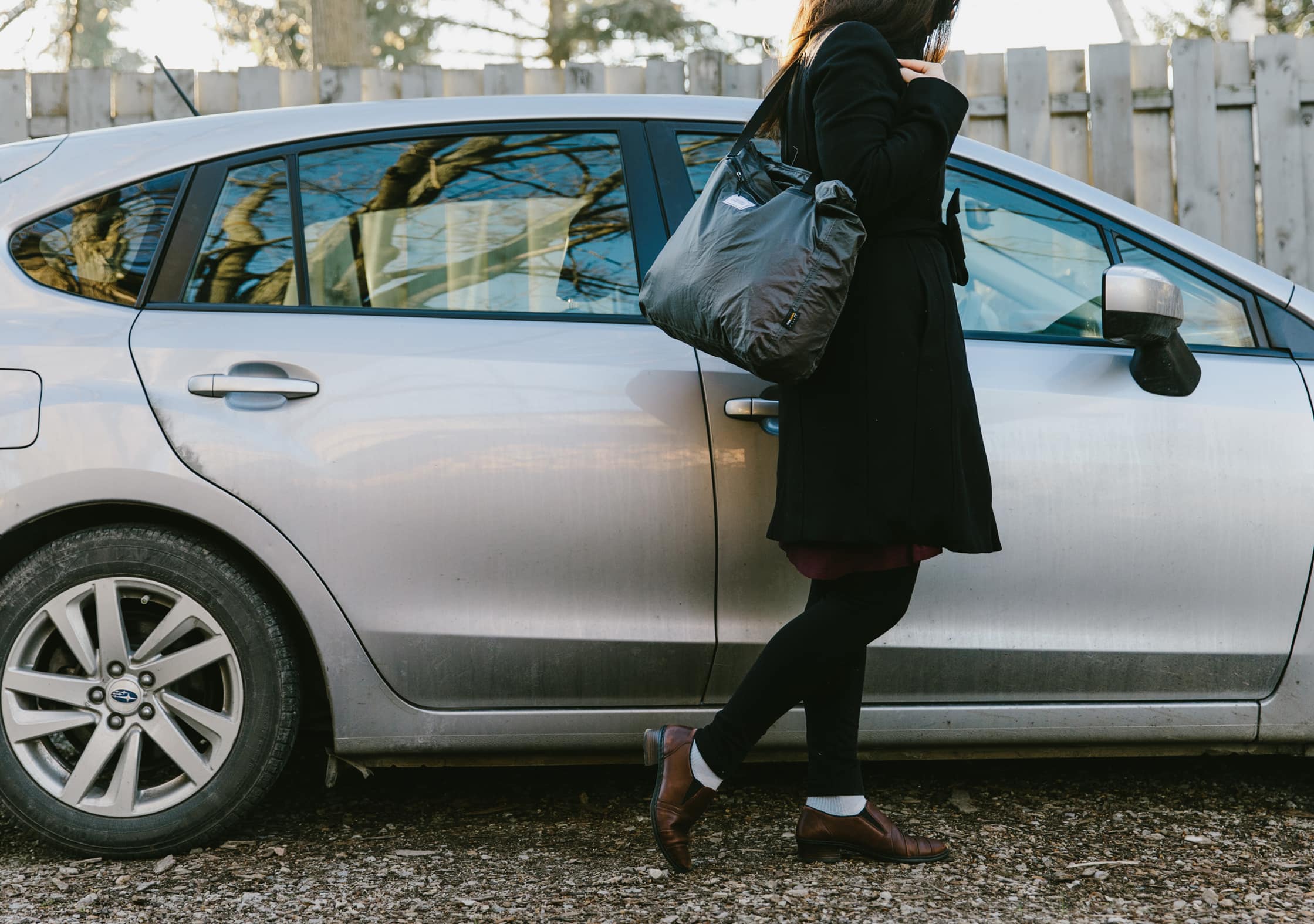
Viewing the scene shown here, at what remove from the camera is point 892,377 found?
88.1 inches

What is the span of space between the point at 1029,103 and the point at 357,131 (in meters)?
3.31

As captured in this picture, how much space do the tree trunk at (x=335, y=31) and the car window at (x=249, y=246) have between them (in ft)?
16.7

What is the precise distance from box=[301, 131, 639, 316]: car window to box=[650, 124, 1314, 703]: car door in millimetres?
383

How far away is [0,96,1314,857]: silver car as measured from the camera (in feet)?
8.07

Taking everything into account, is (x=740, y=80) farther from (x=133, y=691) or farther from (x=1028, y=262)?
(x=133, y=691)

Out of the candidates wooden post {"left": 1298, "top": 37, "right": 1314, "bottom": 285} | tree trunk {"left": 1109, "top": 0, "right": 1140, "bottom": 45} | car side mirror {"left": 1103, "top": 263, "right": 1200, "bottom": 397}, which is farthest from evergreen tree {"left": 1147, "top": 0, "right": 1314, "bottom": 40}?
car side mirror {"left": 1103, "top": 263, "right": 1200, "bottom": 397}

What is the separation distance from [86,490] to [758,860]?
1511 mm

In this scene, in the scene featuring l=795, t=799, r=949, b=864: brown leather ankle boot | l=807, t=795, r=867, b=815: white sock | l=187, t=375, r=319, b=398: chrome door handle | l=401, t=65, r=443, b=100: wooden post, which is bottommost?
l=795, t=799, r=949, b=864: brown leather ankle boot

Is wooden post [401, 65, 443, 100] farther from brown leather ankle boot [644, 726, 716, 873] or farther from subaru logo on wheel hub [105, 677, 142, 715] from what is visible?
brown leather ankle boot [644, 726, 716, 873]

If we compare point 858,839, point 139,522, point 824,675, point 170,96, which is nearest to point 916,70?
point 824,675

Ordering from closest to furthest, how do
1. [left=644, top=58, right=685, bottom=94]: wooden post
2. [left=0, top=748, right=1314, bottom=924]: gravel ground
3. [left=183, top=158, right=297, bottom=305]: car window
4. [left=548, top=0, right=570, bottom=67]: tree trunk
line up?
1. [left=0, top=748, right=1314, bottom=924]: gravel ground
2. [left=183, top=158, right=297, bottom=305]: car window
3. [left=644, top=58, right=685, bottom=94]: wooden post
4. [left=548, top=0, right=570, bottom=67]: tree trunk

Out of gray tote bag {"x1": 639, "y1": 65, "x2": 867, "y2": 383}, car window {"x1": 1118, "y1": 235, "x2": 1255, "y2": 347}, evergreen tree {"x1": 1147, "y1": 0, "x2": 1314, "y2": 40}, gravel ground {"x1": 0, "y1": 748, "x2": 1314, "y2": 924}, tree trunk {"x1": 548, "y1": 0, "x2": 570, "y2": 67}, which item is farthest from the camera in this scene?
tree trunk {"x1": 548, "y1": 0, "x2": 570, "y2": 67}

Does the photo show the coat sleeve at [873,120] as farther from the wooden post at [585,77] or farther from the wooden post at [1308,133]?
the wooden post at [1308,133]

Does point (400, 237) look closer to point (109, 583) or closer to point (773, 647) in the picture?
point (109, 583)
